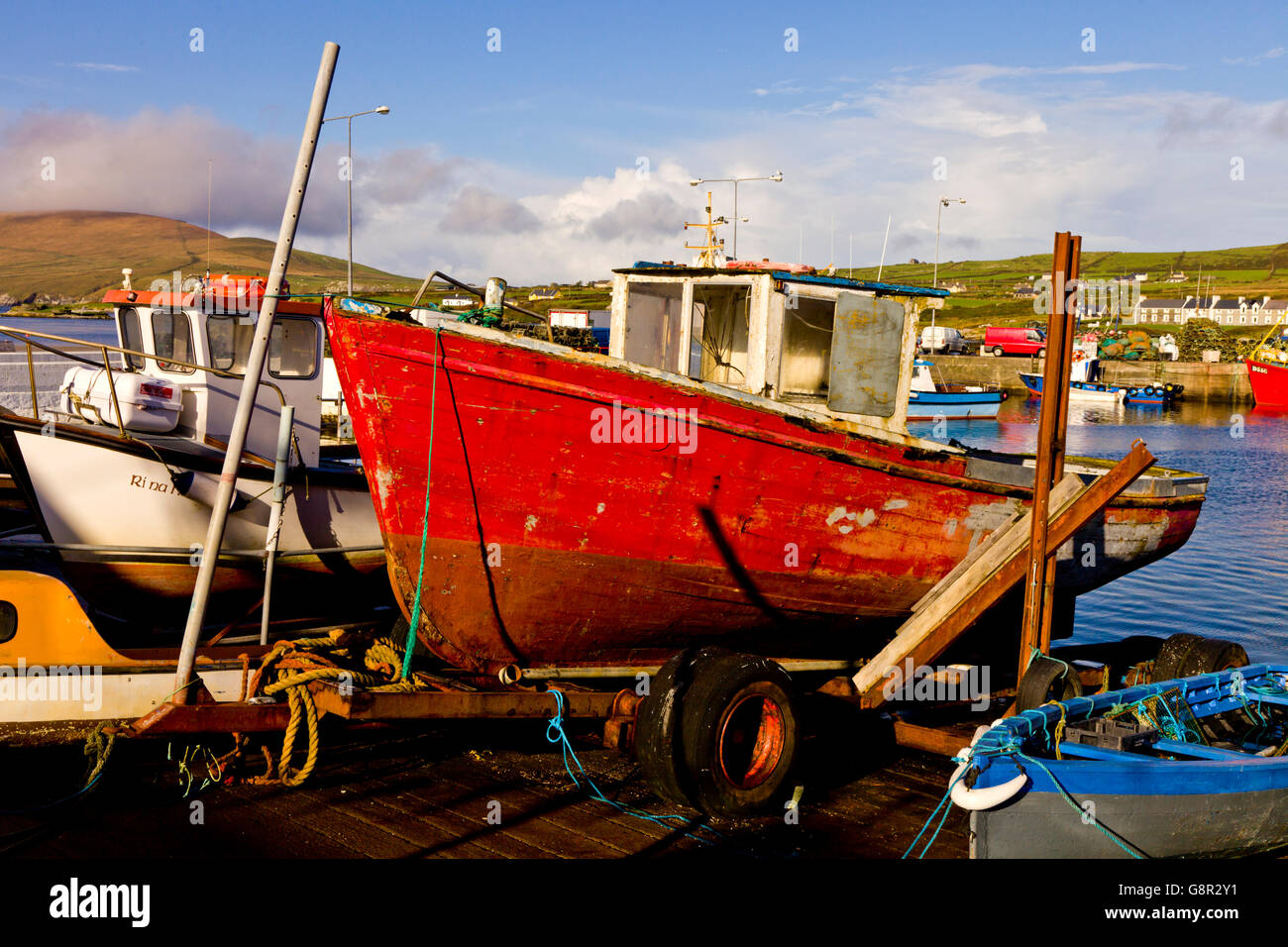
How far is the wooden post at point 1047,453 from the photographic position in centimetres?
747

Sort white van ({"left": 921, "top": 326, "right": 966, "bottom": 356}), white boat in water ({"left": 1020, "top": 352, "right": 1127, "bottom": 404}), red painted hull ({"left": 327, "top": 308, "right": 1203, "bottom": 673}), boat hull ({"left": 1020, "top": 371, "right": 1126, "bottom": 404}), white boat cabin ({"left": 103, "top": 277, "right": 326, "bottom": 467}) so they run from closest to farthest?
red painted hull ({"left": 327, "top": 308, "right": 1203, "bottom": 673}), white boat cabin ({"left": 103, "top": 277, "right": 326, "bottom": 467}), boat hull ({"left": 1020, "top": 371, "right": 1126, "bottom": 404}), white boat in water ({"left": 1020, "top": 352, "right": 1127, "bottom": 404}), white van ({"left": 921, "top": 326, "right": 966, "bottom": 356})

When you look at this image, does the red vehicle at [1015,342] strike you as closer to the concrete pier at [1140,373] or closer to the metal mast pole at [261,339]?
the concrete pier at [1140,373]

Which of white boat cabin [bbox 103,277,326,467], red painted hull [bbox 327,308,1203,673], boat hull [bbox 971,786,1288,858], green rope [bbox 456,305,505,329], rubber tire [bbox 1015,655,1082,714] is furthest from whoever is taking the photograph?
white boat cabin [bbox 103,277,326,467]

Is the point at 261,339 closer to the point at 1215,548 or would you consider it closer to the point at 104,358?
the point at 104,358

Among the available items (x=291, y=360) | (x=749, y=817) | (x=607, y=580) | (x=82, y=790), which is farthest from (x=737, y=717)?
(x=291, y=360)

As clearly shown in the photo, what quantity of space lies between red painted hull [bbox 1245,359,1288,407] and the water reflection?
7.47 m

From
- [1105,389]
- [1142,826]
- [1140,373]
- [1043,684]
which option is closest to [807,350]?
[1043,684]

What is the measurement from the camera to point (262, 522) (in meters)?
10.3

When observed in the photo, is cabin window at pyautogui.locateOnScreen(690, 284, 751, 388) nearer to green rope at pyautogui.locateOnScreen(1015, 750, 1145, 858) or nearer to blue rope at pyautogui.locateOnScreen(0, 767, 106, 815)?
green rope at pyautogui.locateOnScreen(1015, 750, 1145, 858)

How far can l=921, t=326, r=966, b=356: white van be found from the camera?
66688 mm

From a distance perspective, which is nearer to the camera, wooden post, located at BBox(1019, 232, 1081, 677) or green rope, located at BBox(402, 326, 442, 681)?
green rope, located at BBox(402, 326, 442, 681)

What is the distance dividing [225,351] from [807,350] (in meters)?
6.48

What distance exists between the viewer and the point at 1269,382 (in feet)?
178

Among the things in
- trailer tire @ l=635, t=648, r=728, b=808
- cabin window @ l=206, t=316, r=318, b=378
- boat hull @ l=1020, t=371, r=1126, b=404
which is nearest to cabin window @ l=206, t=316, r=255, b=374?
cabin window @ l=206, t=316, r=318, b=378
